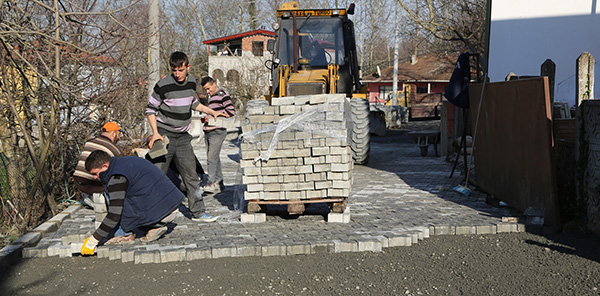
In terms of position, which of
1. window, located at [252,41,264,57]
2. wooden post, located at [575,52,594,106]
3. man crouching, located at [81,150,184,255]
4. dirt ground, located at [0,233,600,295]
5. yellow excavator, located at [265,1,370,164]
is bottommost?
dirt ground, located at [0,233,600,295]

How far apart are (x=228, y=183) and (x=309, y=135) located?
395cm

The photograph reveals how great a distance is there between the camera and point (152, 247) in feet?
18.9

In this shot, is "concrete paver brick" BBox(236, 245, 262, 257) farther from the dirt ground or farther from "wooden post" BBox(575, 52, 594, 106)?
"wooden post" BBox(575, 52, 594, 106)

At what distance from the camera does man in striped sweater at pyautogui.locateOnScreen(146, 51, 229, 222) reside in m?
7.11

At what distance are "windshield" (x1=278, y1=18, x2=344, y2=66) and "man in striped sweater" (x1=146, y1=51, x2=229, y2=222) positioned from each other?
5960mm

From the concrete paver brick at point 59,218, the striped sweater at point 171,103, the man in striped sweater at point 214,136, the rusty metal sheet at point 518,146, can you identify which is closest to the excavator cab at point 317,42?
the man in striped sweater at point 214,136

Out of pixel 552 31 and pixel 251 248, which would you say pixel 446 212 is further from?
pixel 552 31

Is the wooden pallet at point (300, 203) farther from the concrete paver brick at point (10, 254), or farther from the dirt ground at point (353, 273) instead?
the concrete paver brick at point (10, 254)

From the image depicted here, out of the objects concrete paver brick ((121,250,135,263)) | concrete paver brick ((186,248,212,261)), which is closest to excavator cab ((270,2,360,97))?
concrete paver brick ((186,248,212,261))

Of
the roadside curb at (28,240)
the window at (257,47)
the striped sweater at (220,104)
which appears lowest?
the roadside curb at (28,240)

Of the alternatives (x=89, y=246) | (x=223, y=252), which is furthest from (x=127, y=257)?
(x=223, y=252)

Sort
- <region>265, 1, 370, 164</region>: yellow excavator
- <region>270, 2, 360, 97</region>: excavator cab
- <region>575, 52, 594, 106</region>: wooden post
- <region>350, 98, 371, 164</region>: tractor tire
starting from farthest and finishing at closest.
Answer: <region>270, 2, 360, 97</region>: excavator cab → <region>265, 1, 370, 164</region>: yellow excavator → <region>350, 98, 371, 164</region>: tractor tire → <region>575, 52, 594, 106</region>: wooden post

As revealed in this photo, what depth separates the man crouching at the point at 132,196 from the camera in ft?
18.3

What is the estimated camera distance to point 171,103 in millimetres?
7137
